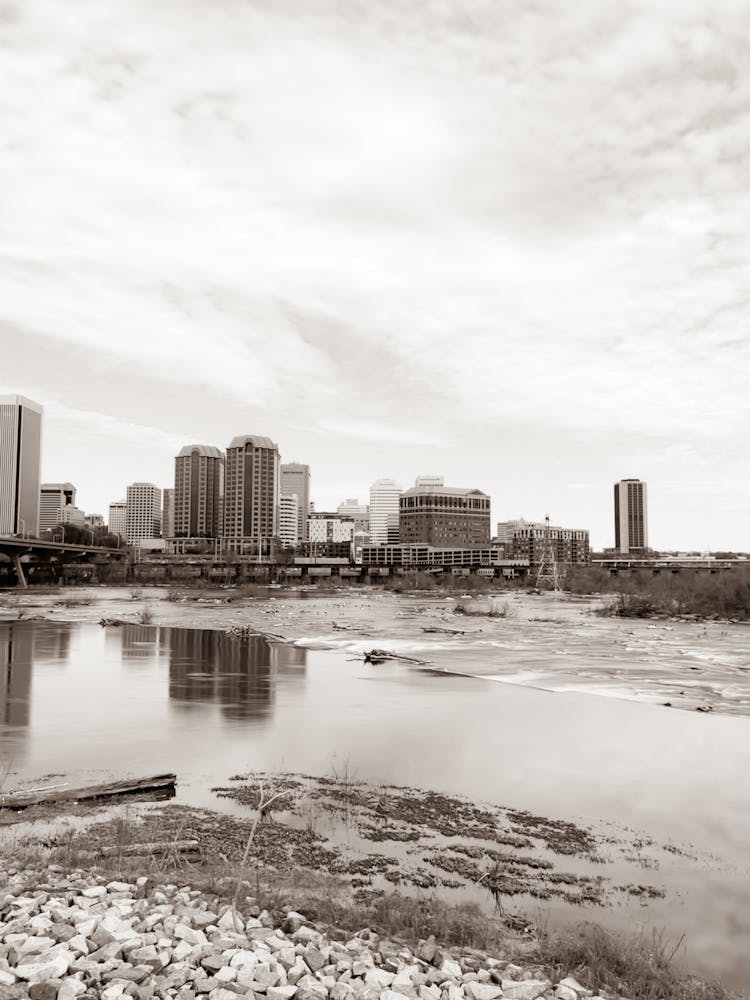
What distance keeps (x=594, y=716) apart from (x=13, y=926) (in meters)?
22.5

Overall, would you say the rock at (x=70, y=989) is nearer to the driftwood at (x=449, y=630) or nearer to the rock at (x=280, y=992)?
the rock at (x=280, y=992)

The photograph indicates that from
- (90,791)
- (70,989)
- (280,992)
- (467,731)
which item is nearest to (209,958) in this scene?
(280,992)

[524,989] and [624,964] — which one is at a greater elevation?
[524,989]

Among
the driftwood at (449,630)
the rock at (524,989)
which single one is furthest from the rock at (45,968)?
the driftwood at (449,630)

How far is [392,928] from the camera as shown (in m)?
9.82

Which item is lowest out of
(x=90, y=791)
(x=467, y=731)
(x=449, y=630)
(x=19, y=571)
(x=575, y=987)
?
(x=449, y=630)

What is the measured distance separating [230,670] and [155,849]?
86.2ft

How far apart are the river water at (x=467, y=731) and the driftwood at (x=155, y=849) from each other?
3.26 m

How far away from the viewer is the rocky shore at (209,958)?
7.73 meters

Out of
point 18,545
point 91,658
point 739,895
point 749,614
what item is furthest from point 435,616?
point 18,545

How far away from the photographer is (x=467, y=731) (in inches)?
947

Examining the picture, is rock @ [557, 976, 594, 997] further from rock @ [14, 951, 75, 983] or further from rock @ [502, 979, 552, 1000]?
rock @ [14, 951, 75, 983]

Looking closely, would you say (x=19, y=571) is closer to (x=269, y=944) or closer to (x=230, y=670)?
(x=230, y=670)

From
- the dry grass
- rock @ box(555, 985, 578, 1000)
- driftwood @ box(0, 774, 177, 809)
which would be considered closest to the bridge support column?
driftwood @ box(0, 774, 177, 809)
